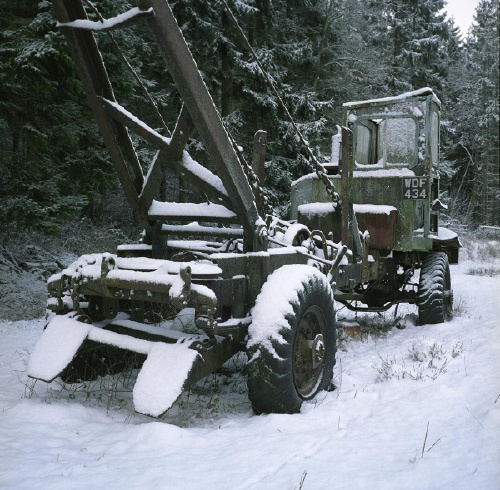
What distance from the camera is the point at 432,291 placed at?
242 inches

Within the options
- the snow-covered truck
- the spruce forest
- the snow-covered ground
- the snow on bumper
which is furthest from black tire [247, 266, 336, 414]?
the spruce forest

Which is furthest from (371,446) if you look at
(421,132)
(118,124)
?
(421,132)

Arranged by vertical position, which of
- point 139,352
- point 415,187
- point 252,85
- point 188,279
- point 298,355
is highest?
point 252,85

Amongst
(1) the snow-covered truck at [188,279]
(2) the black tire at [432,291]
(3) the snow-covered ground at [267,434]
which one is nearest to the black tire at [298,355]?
(1) the snow-covered truck at [188,279]

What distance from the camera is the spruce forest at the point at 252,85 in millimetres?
7301

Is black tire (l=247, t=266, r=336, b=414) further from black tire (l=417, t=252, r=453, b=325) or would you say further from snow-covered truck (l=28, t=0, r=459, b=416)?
black tire (l=417, t=252, r=453, b=325)

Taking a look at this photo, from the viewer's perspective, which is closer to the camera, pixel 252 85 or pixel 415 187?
pixel 415 187

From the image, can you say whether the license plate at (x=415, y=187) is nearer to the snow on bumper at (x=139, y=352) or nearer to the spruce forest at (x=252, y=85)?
the spruce forest at (x=252, y=85)

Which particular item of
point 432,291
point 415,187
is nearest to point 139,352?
point 432,291

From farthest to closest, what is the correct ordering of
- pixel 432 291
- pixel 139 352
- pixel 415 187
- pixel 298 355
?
pixel 415 187
pixel 432 291
pixel 298 355
pixel 139 352

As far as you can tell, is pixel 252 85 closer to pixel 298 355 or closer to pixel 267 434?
pixel 298 355

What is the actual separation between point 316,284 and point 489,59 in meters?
26.3

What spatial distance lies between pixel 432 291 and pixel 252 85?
10030 mm

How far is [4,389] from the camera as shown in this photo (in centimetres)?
372
